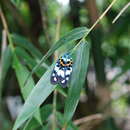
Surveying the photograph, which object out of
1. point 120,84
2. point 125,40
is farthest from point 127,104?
point 125,40

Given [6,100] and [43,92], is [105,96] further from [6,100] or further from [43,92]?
[43,92]

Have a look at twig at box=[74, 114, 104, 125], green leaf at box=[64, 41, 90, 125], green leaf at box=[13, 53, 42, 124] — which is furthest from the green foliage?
twig at box=[74, 114, 104, 125]

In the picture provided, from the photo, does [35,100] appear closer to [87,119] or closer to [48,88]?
[48,88]

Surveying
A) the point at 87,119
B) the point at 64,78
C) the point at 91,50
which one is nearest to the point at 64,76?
the point at 64,78

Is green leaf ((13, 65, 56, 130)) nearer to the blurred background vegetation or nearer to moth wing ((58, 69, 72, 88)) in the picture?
moth wing ((58, 69, 72, 88))

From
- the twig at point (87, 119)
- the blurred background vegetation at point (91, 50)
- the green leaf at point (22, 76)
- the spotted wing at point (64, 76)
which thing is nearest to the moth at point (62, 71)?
the spotted wing at point (64, 76)

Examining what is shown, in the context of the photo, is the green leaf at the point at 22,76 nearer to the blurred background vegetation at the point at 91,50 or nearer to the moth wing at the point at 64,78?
the blurred background vegetation at the point at 91,50

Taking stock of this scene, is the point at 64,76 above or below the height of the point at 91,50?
above
